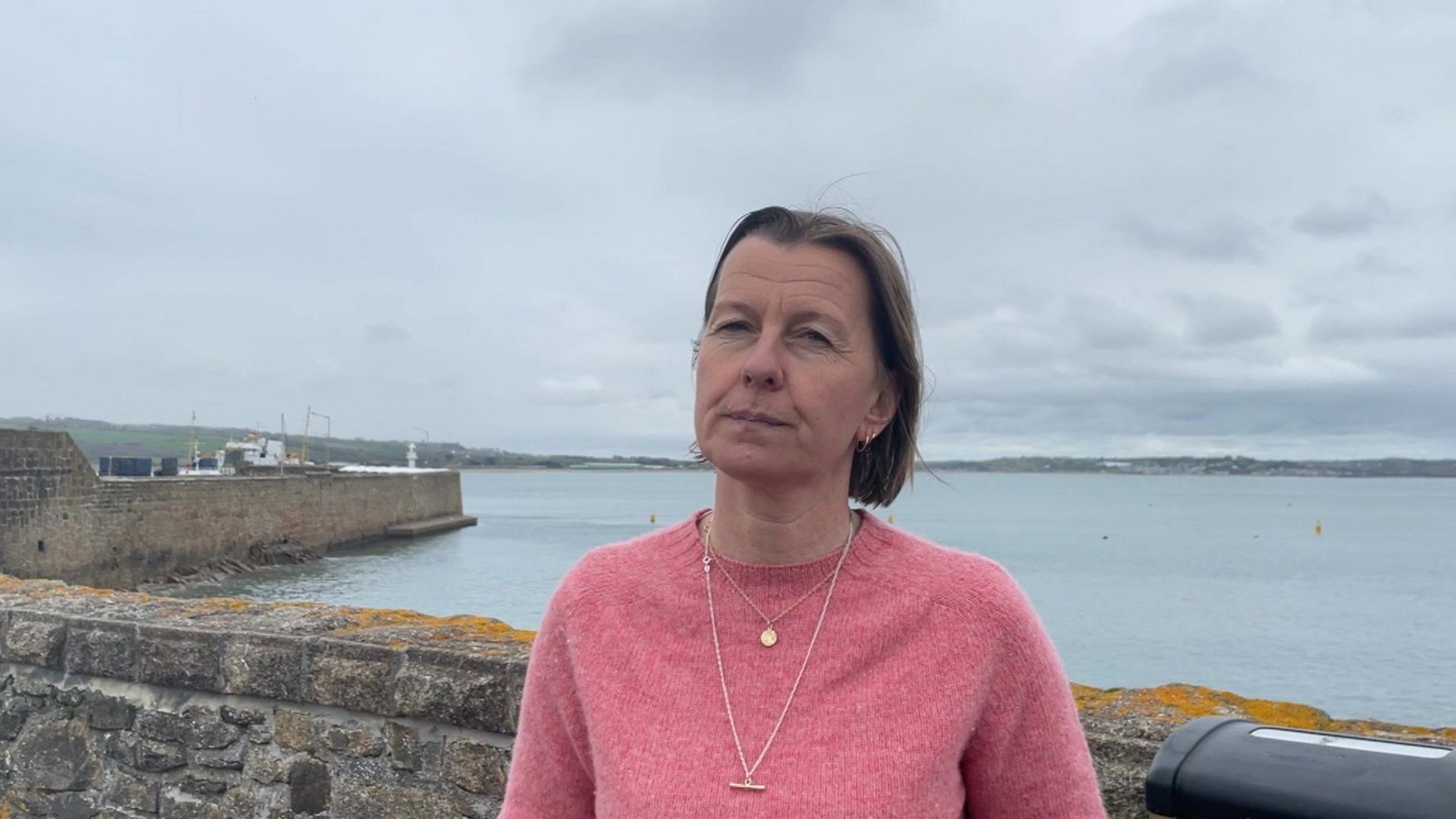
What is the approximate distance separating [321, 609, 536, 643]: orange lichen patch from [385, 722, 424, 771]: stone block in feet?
0.90

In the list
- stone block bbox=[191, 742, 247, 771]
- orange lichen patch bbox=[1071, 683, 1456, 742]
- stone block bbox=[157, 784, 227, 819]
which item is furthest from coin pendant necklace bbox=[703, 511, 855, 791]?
stone block bbox=[157, 784, 227, 819]

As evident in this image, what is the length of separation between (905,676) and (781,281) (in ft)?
1.80

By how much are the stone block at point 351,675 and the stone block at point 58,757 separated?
2.87 feet

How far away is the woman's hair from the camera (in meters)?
1.54

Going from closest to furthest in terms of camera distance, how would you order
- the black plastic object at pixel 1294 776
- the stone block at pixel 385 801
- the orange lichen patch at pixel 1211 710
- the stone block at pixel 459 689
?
the black plastic object at pixel 1294 776, the orange lichen patch at pixel 1211 710, the stone block at pixel 459 689, the stone block at pixel 385 801

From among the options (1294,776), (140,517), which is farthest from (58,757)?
(140,517)

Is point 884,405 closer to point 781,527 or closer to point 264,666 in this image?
point 781,527

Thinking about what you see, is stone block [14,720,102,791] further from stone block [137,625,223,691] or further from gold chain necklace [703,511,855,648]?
gold chain necklace [703,511,855,648]

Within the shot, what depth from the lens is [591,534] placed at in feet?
175

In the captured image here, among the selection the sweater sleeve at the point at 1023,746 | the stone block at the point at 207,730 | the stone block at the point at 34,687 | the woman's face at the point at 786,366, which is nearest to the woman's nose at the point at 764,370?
the woman's face at the point at 786,366

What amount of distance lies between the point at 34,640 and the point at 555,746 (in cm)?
271

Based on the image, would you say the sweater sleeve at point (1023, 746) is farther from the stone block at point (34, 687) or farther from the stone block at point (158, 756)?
the stone block at point (34, 687)

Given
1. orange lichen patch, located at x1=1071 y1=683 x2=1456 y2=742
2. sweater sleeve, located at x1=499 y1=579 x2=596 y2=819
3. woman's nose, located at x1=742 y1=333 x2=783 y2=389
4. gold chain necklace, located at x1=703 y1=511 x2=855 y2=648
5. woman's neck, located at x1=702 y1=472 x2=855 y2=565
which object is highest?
woman's nose, located at x1=742 y1=333 x2=783 y2=389

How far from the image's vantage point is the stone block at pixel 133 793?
10.5 feet
